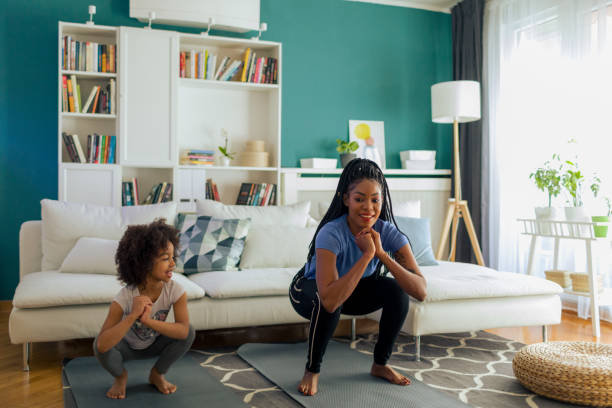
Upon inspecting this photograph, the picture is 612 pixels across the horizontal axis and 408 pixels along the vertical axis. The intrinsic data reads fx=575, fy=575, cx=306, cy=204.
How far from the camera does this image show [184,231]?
339 centimetres

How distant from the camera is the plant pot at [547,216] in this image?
3.85 metres

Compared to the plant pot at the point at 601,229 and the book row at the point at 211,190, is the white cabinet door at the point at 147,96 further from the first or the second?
the plant pot at the point at 601,229

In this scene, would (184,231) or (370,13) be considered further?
(370,13)

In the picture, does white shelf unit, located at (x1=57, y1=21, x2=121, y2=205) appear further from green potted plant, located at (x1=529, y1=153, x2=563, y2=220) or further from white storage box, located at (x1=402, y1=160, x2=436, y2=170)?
green potted plant, located at (x1=529, y1=153, x2=563, y2=220)

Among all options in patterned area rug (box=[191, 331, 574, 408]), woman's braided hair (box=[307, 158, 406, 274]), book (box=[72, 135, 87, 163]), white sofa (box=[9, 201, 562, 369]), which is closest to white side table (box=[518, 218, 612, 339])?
white sofa (box=[9, 201, 562, 369])

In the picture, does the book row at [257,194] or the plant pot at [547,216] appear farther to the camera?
the book row at [257,194]

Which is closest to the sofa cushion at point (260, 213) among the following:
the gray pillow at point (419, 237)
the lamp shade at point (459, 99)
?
the gray pillow at point (419, 237)

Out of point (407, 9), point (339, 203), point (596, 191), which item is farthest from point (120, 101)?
point (596, 191)

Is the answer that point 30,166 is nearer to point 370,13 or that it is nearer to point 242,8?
point 242,8

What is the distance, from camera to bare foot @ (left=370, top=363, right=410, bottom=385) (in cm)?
240

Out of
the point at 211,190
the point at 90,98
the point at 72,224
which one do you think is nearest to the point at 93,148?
the point at 90,98

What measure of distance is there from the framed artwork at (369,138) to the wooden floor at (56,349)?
2.03 meters

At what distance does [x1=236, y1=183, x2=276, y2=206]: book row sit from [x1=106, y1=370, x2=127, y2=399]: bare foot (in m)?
2.44

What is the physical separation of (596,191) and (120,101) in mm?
3305
